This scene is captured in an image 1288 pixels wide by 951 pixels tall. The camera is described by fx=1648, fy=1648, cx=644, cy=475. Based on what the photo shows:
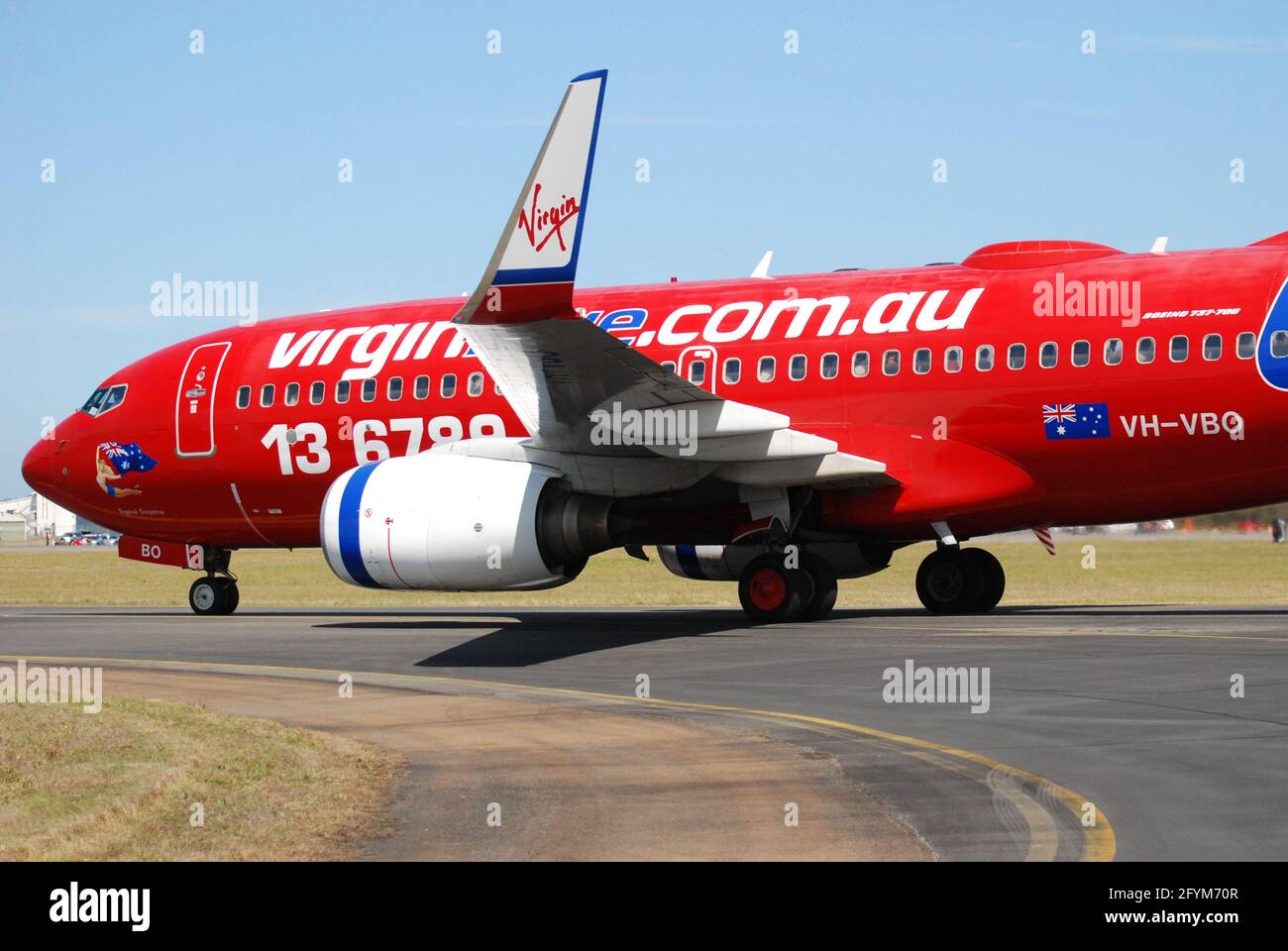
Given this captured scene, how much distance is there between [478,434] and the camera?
83.9ft

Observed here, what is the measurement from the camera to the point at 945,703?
1466cm

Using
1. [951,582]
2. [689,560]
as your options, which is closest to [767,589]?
[689,560]

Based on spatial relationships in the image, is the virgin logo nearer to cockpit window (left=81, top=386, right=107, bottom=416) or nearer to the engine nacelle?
the engine nacelle

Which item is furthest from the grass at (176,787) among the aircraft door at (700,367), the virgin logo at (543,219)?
the aircraft door at (700,367)

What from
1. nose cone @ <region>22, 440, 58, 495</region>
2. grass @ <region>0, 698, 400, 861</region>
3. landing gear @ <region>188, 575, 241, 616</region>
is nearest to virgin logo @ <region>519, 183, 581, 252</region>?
grass @ <region>0, 698, 400, 861</region>

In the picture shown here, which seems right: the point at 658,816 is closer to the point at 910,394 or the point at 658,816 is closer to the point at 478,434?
the point at 910,394

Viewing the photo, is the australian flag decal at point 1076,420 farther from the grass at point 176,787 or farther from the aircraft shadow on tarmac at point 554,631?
the grass at point 176,787

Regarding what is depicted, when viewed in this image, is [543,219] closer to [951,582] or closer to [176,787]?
[176,787]

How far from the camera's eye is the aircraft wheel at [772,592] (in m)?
23.3

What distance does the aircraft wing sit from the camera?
17500mm

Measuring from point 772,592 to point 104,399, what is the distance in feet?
43.9

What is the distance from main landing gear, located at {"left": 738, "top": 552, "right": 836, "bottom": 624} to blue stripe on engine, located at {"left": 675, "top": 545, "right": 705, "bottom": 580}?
195 cm

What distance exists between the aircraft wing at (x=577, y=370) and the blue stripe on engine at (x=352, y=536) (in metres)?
2.22
